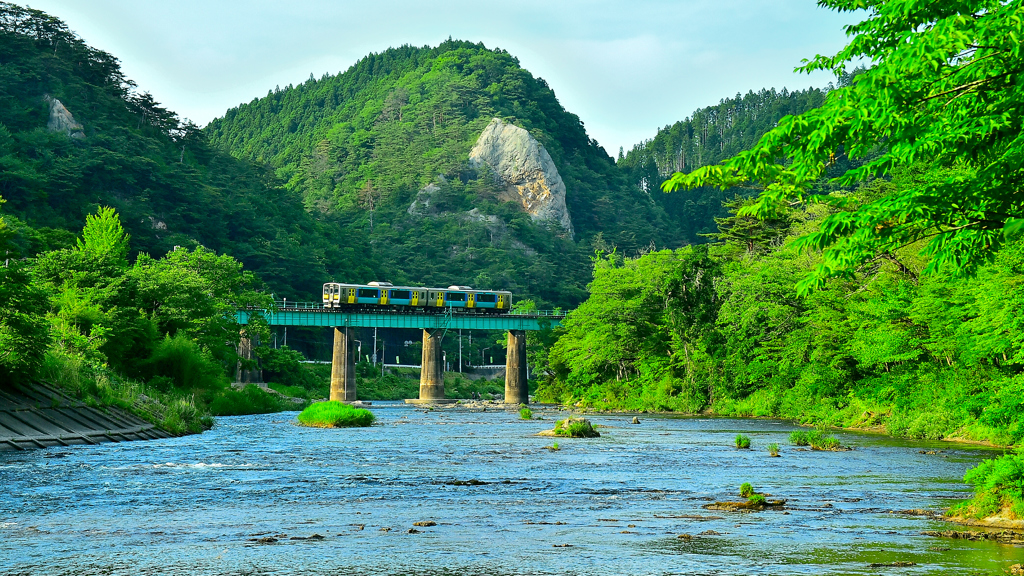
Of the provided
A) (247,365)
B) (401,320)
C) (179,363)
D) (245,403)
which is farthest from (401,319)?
(179,363)

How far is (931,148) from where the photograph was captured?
1121 centimetres

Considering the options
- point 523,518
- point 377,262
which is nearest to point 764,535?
point 523,518

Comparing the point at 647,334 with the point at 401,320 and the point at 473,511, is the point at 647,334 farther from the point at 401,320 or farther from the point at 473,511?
the point at 473,511

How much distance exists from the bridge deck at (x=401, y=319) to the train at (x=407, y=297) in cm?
92

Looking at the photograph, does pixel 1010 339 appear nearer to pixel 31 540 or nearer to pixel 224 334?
pixel 31 540

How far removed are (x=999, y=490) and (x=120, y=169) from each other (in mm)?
122120

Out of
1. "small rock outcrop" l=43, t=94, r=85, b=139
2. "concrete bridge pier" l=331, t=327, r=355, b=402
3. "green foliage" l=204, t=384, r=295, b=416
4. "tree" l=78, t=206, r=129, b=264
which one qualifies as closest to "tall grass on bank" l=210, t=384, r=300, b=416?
"green foliage" l=204, t=384, r=295, b=416

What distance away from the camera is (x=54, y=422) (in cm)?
3419

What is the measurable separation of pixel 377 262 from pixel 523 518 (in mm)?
148137

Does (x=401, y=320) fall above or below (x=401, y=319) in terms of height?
below

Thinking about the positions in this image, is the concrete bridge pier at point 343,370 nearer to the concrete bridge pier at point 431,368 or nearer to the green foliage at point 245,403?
the concrete bridge pier at point 431,368

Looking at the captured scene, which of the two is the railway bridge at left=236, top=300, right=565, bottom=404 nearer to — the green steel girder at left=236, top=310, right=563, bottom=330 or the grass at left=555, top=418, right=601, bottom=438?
the green steel girder at left=236, top=310, right=563, bottom=330

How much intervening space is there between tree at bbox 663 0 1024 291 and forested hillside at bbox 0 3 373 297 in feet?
336

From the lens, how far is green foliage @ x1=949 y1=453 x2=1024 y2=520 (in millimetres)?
15445
